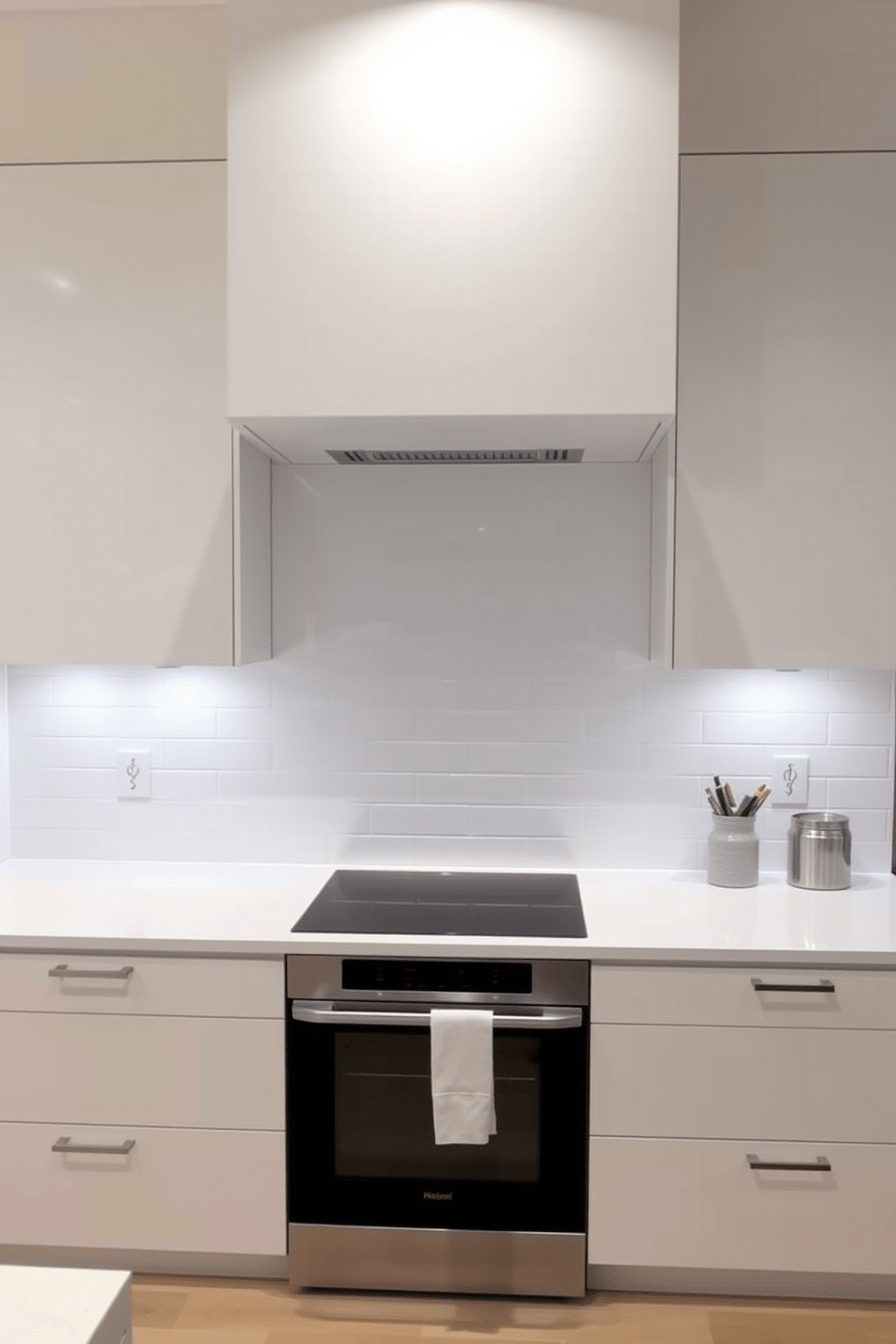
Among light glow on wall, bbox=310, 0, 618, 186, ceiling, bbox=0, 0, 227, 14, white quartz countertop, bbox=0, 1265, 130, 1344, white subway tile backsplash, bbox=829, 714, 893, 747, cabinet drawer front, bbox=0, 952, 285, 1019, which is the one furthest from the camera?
white subway tile backsplash, bbox=829, 714, 893, 747

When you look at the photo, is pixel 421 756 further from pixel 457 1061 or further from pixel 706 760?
pixel 457 1061

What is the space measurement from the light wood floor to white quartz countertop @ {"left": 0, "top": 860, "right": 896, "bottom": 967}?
752mm

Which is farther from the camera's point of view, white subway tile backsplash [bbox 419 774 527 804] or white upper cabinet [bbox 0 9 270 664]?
white subway tile backsplash [bbox 419 774 527 804]

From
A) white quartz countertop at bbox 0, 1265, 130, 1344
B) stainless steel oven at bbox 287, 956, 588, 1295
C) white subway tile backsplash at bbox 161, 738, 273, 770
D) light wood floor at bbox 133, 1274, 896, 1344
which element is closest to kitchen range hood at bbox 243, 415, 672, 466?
white subway tile backsplash at bbox 161, 738, 273, 770

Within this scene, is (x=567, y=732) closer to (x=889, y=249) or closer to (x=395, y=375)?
(x=395, y=375)

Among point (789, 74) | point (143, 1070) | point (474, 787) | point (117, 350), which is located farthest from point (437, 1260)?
point (789, 74)

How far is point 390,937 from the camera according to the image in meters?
2.18

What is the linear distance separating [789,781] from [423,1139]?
4.13 feet

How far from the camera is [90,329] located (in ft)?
7.79

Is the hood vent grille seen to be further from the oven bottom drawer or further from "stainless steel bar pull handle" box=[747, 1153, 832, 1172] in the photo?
the oven bottom drawer

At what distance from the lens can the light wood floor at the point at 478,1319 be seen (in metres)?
2.12

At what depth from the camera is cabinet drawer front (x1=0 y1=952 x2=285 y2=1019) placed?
2.19m

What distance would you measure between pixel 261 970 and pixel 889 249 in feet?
6.72

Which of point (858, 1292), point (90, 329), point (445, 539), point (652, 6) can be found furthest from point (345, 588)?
point (858, 1292)
